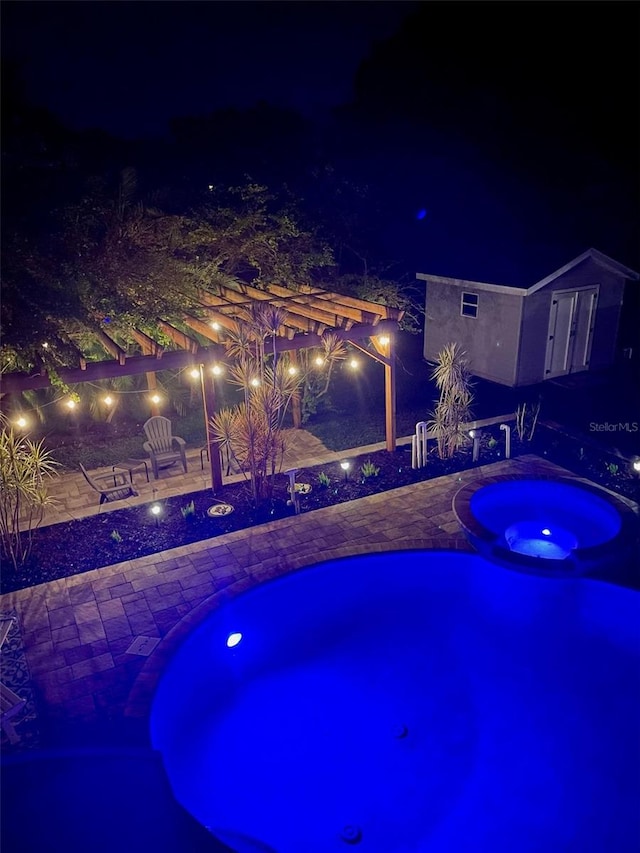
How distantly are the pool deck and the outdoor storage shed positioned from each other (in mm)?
5310

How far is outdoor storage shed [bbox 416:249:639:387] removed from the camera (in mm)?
14562

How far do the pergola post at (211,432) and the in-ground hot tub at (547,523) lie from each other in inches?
148

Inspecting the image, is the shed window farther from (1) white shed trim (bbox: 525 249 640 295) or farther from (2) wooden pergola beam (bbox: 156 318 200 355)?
(2) wooden pergola beam (bbox: 156 318 200 355)

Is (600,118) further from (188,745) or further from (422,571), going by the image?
(188,745)

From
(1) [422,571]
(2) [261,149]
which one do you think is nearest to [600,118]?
(2) [261,149]

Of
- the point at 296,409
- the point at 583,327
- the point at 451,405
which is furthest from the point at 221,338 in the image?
the point at 583,327

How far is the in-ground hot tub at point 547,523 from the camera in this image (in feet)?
25.0

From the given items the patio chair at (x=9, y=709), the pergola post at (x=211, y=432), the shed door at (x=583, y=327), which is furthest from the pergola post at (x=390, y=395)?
the patio chair at (x=9, y=709)

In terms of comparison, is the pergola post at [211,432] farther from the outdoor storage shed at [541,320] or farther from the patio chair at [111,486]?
the outdoor storage shed at [541,320]

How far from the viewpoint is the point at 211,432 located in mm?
9617

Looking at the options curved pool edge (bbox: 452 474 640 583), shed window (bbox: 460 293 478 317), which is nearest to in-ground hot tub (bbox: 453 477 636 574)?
curved pool edge (bbox: 452 474 640 583)

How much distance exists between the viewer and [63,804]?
4.33 meters

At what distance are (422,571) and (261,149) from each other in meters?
16.3

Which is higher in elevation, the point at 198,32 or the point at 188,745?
the point at 198,32
